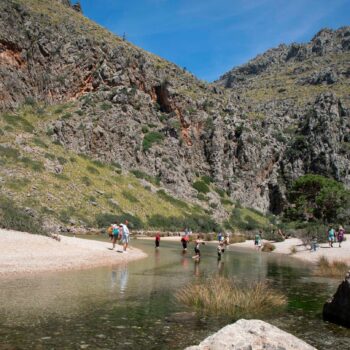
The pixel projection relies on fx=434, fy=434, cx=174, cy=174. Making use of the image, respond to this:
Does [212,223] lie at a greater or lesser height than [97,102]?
lesser

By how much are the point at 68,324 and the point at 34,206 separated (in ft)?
154

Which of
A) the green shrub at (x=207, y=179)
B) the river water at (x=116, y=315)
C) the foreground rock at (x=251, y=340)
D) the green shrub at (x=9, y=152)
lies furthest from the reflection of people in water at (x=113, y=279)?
the green shrub at (x=207, y=179)

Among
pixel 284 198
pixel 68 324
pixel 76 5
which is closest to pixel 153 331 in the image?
pixel 68 324

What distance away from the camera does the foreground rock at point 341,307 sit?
506 inches

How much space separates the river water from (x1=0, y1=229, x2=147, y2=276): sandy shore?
161 cm

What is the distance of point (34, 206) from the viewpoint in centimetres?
5588

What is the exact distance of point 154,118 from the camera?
320ft

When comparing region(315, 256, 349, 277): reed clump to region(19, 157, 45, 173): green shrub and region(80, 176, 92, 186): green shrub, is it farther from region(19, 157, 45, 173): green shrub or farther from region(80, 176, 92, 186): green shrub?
region(19, 157, 45, 173): green shrub

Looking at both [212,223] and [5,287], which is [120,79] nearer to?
[212,223]

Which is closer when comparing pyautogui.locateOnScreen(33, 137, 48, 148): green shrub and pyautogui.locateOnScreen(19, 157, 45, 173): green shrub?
pyautogui.locateOnScreen(19, 157, 45, 173): green shrub

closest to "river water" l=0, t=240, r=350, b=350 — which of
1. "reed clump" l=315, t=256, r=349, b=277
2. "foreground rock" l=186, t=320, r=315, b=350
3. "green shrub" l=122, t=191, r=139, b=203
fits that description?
"foreground rock" l=186, t=320, r=315, b=350

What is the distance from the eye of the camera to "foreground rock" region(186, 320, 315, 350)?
669 cm

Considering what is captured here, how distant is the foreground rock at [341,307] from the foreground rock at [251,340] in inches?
262

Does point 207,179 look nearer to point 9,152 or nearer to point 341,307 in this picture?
point 9,152
